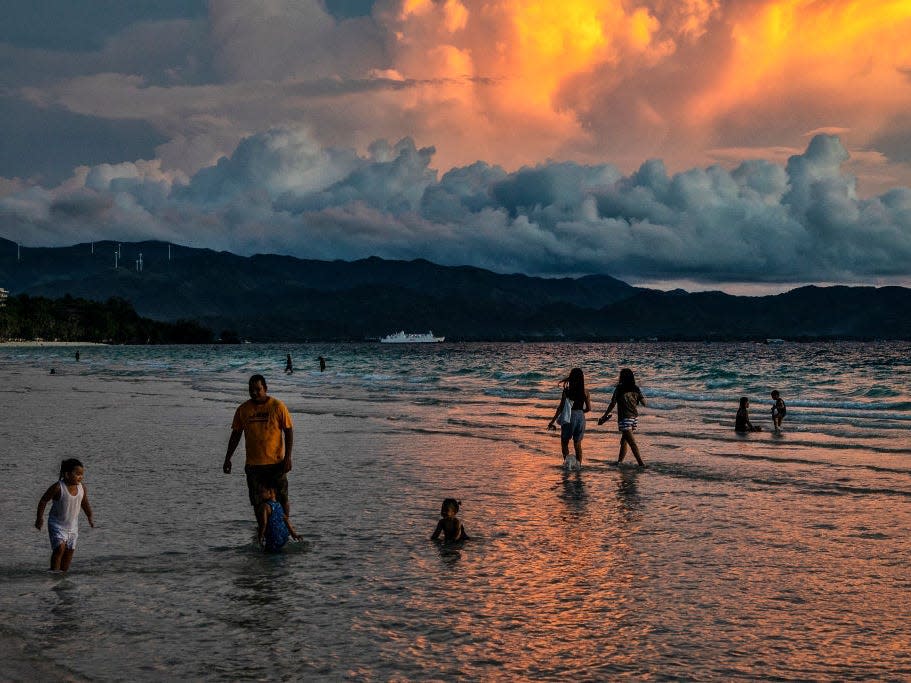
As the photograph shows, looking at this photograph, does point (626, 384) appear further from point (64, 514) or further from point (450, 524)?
point (64, 514)

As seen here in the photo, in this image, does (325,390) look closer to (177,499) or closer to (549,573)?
(177,499)

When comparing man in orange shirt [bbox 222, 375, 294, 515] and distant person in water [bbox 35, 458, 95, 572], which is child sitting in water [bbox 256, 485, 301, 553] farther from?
distant person in water [bbox 35, 458, 95, 572]

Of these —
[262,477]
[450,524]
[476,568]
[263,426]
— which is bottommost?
[476,568]

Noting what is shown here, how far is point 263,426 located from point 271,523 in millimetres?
1116

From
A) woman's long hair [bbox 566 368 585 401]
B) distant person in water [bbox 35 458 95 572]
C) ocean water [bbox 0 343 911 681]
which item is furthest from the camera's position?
woman's long hair [bbox 566 368 585 401]

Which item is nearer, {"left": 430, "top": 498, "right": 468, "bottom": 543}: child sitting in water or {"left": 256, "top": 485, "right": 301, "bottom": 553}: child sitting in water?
{"left": 256, "top": 485, "right": 301, "bottom": 553}: child sitting in water

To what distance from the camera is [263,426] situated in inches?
421

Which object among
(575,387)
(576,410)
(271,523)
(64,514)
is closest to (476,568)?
(271,523)

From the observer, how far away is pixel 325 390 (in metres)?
49.3

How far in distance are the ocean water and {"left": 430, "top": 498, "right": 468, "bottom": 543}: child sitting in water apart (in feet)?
0.81

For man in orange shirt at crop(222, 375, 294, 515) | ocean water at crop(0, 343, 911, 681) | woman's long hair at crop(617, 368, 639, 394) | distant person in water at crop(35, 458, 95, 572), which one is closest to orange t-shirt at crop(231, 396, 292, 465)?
man in orange shirt at crop(222, 375, 294, 515)

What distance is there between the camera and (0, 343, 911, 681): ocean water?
Result: 7.16 meters

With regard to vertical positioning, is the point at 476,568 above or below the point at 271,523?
below

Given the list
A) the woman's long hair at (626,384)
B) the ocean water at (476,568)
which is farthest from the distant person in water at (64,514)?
the woman's long hair at (626,384)
